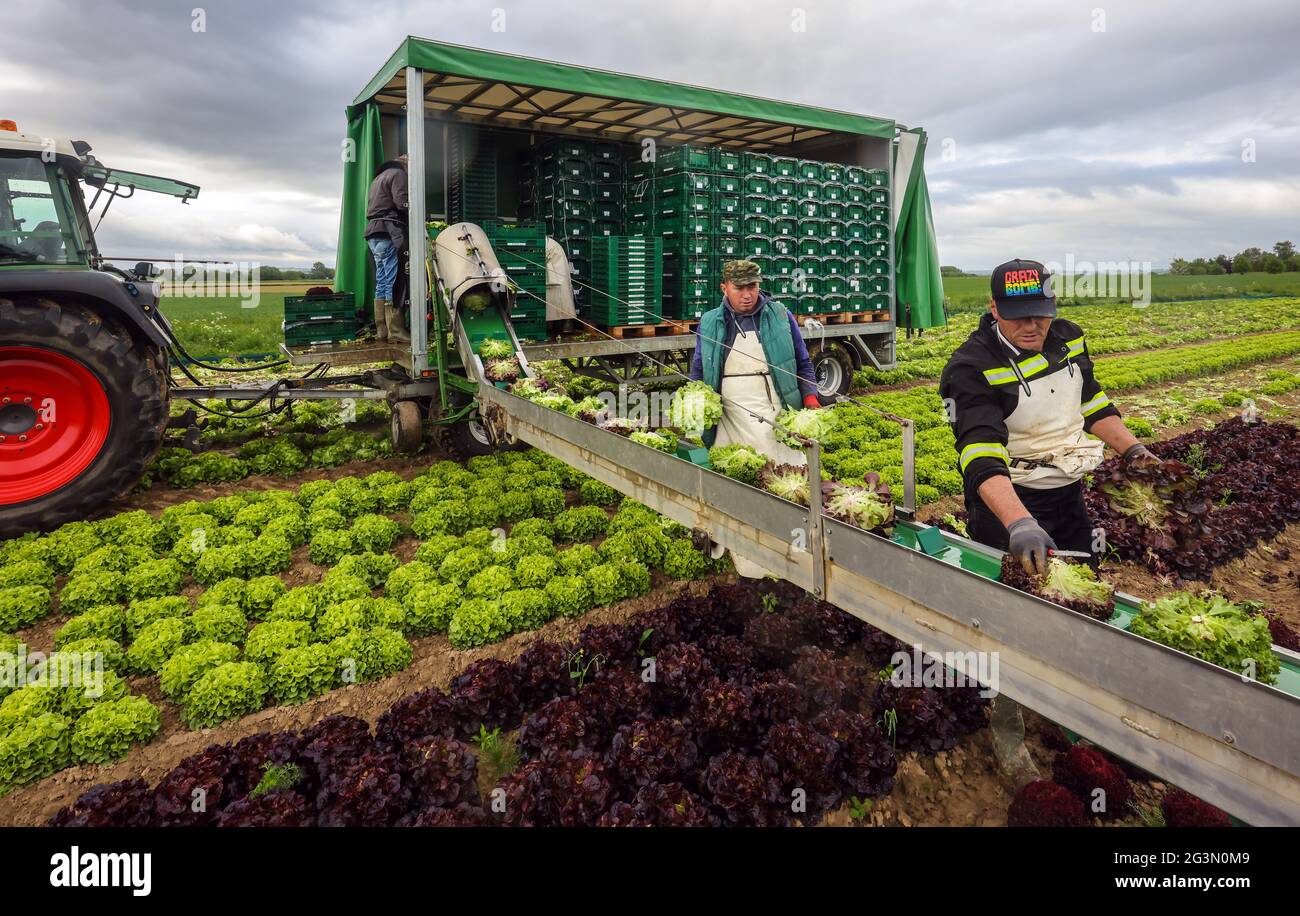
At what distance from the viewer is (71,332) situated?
244 inches

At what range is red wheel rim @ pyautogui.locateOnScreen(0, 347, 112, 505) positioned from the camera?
20.4ft

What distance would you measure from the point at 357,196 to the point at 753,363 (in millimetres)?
5763

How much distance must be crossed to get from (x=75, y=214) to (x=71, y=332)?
1462 mm

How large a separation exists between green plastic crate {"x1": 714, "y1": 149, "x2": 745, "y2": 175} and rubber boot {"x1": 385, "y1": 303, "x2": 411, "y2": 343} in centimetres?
458

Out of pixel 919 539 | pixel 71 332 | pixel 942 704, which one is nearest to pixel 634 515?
pixel 942 704

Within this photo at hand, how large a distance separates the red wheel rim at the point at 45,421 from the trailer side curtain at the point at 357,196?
2992 mm

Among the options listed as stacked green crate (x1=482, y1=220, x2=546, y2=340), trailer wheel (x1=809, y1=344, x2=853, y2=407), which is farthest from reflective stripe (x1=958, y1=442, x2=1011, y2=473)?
trailer wheel (x1=809, y1=344, x2=853, y2=407)

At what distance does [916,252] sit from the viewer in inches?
474

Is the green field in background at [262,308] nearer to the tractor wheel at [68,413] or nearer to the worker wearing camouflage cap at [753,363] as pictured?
the tractor wheel at [68,413]

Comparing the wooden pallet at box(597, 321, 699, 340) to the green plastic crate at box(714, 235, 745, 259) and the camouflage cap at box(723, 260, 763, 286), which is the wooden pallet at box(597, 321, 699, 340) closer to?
the green plastic crate at box(714, 235, 745, 259)

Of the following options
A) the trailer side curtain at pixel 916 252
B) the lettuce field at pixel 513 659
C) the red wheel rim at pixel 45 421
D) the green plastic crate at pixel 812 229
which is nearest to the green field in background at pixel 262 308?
the red wheel rim at pixel 45 421

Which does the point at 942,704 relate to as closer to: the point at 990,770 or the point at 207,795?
the point at 990,770

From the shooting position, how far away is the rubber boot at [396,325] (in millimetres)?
8539

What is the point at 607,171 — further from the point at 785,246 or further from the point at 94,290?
the point at 94,290
